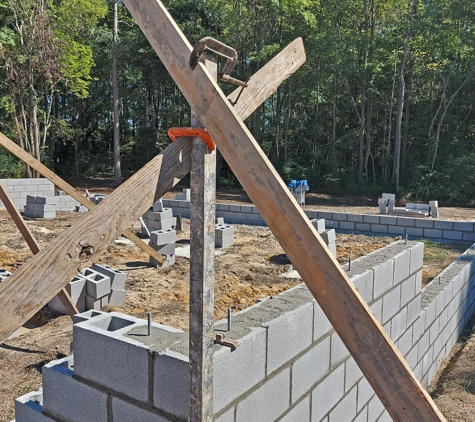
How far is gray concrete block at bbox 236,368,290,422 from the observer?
1.99 metres

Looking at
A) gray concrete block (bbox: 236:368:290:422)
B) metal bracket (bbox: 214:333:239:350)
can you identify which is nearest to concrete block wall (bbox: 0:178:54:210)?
gray concrete block (bbox: 236:368:290:422)

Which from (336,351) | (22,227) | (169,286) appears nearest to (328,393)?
(336,351)

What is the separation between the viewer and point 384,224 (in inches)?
391

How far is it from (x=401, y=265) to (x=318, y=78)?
741 inches

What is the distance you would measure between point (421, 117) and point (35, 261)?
2308cm

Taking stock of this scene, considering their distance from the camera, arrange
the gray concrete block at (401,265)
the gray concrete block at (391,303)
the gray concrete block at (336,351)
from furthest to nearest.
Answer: the gray concrete block at (401,265)
the gray concrete block at (391,303)
the gray concrete block at (336,351)

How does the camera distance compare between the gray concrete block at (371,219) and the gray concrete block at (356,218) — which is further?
the gray concrete block at (356,218)

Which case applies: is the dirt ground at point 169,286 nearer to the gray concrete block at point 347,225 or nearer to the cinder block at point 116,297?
the cinder block at point 116,297

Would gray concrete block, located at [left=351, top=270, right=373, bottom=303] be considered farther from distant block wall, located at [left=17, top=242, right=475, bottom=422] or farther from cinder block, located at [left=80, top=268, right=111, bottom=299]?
cinder block, located at [left=80, top=268, right=111, bottom=299]

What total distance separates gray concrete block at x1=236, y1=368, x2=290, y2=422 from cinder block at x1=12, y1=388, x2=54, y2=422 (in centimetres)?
103

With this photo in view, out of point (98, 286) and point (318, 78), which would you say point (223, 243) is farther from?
point (318, 78)

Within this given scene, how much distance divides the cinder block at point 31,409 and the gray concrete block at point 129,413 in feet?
1.72

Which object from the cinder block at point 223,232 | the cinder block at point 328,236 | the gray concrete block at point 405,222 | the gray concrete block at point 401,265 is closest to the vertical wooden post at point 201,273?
the gray concrete block at point 401,265

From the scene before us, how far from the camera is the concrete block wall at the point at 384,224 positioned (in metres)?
9.10
